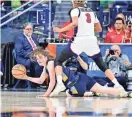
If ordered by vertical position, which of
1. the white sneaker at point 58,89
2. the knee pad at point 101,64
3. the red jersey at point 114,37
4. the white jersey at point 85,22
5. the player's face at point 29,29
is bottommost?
the white sneaker at point 58,89

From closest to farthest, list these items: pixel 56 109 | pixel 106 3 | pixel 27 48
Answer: pixel 56 109 < pixel 27 48 < pixel 106 3

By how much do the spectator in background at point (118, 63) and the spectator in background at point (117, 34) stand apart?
80 centimetres

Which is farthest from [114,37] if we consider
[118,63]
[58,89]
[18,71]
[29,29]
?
[58,89]

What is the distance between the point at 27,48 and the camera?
1325 cm

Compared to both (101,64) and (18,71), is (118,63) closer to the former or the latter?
(101,64)

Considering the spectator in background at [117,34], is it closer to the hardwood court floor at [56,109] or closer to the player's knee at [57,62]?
the player's knee at [57,62]

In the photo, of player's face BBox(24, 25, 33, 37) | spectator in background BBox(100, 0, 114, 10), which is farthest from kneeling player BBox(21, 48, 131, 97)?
spectator in background BBox(100, 0, 114, 10)

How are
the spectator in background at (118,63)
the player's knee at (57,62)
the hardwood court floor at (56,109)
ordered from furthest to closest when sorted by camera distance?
the spectator in background at (118,63) → the player's knee at (57,62) → the hardwood court floor at (56,109)

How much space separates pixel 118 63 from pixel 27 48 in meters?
2.10

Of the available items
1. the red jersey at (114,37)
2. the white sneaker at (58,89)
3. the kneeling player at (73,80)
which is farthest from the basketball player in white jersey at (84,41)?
the red jersey at (114,37)

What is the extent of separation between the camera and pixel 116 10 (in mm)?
16141

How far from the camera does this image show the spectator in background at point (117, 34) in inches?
534

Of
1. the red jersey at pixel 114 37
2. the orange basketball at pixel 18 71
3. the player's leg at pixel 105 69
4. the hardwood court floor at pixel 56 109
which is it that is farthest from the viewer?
the red jersey at pixel 114 37

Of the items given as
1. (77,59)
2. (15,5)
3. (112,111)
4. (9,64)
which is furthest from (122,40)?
(112,111)
